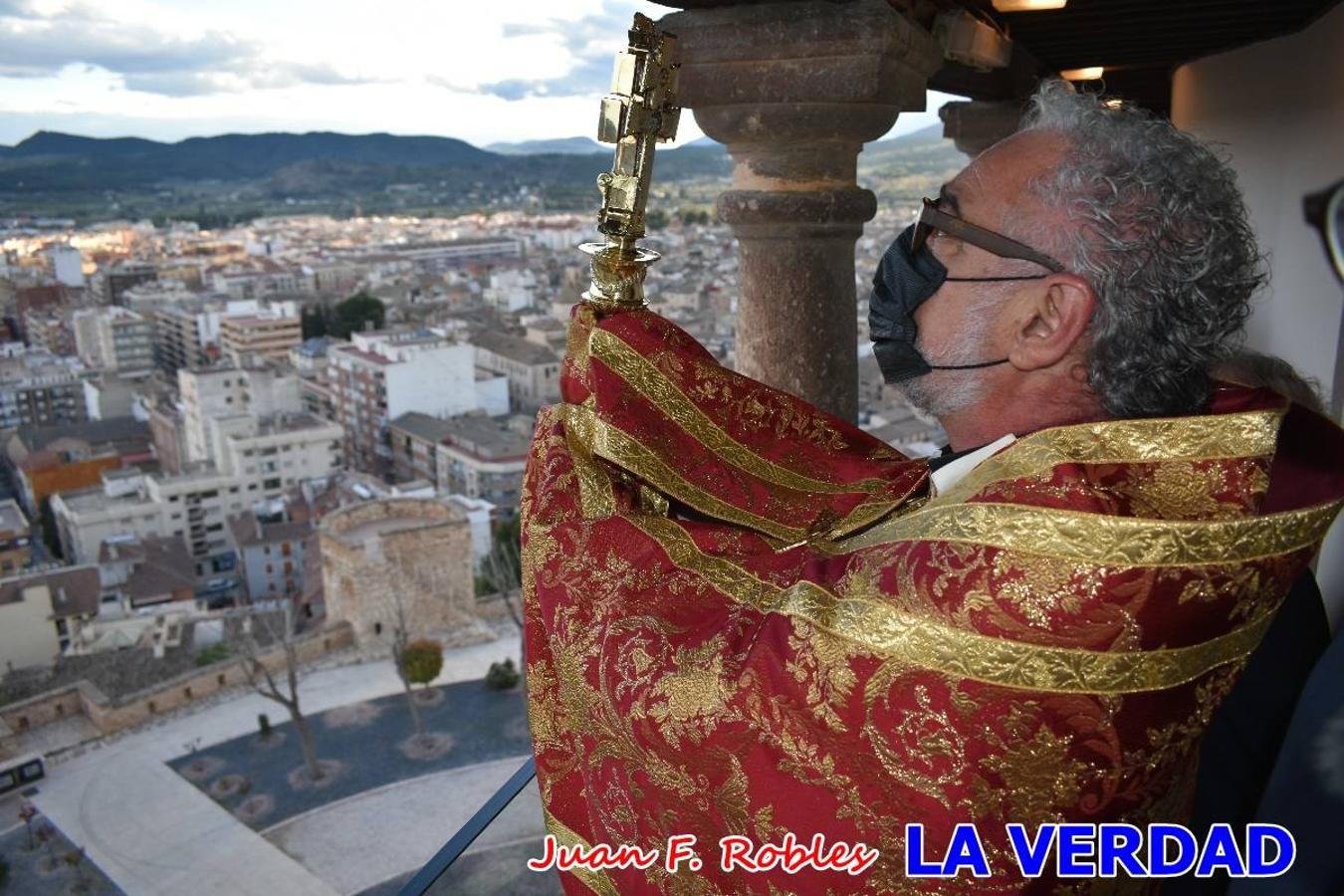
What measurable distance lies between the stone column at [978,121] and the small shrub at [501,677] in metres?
10.9

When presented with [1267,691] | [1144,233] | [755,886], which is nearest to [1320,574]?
[1267,691]

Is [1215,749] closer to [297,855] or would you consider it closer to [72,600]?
[297,855]

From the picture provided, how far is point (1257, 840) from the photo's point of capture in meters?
1.20

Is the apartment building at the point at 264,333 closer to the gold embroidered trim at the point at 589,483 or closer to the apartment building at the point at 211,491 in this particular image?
the apartment building at the point at 211,491

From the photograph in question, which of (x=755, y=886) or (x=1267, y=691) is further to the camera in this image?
(x=1267, y=691)

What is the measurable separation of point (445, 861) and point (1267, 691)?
52.4 inches

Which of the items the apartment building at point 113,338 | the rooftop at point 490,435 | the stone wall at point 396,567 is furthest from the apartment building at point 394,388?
the stone wall at point 396,567

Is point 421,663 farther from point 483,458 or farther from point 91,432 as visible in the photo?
point 91,432

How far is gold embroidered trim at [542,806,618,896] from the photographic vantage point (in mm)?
1270

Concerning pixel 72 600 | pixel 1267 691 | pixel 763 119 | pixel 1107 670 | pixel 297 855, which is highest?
pixel 763 119

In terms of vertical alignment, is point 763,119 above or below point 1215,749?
above

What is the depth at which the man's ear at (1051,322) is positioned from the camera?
42.0 inches

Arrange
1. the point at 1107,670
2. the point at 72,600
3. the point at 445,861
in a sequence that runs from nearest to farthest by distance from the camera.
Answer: the point at 1107,670 → the point at 445,861 → the point at 72,600

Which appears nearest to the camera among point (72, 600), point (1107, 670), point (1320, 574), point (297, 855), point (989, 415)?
point (1107, 670)
